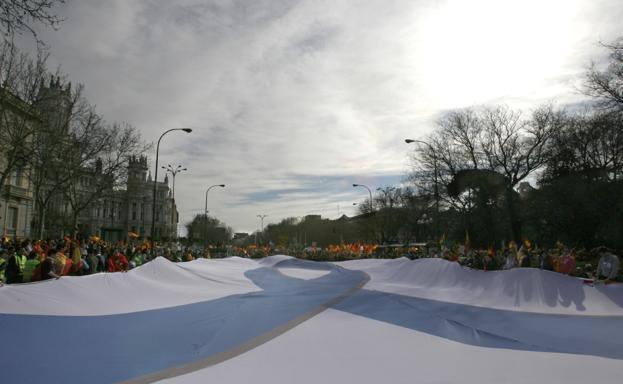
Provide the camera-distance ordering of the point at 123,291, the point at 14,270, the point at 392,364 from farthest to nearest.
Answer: the point at 14,270 → the point at 123,291 → the point at 392,364

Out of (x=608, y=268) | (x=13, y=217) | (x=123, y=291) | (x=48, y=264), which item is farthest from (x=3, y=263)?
(x=13, y=217)

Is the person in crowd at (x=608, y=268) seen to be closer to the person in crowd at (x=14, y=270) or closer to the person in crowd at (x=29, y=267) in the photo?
the person in crowd at (x=29, y=267)

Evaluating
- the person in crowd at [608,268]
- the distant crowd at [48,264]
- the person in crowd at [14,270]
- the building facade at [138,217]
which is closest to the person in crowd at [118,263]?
the distant crowd at [48,264]

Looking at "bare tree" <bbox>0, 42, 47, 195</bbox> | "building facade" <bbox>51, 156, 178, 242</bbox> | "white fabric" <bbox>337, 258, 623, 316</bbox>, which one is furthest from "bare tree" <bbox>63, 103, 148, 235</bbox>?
"building facade" <bbox>51, 156, 178, 242</bbox>

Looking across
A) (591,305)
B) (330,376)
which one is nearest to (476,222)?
(591,305)

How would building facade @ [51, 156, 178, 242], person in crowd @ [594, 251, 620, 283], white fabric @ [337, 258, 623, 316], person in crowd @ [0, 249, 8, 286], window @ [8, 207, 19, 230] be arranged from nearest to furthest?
white fabric @ [337, 258, 623, 316] → person in crowd @ [594, 251, 620, 283] → person in crowd @ [0, 249, 8, 286] → window @ [8, 207, 19, 230] → building facade @ [51, 156, 178, 242]

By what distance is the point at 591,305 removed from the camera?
32.2 feet

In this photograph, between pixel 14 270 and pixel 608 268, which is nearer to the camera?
pixel 608 268

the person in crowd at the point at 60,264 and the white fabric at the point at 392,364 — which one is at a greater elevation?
the person in crowd at the point at 60,264

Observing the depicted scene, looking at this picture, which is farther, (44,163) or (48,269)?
(44,163)

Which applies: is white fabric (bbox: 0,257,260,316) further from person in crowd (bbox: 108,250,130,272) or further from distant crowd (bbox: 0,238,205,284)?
person in crowd (bbox: 108,250,130,272)

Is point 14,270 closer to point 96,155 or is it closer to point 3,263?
point 3,263

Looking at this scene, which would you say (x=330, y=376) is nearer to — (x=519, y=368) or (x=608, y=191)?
(x=519, y=368)

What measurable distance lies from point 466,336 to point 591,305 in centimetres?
444
